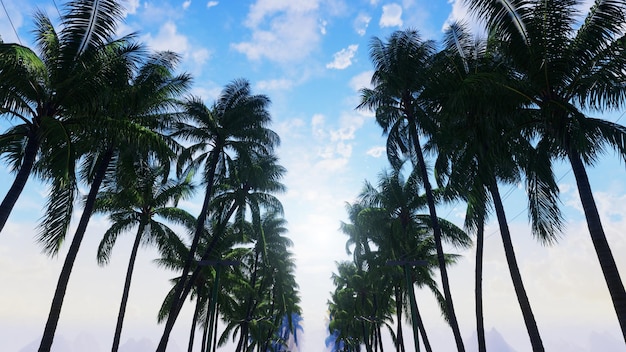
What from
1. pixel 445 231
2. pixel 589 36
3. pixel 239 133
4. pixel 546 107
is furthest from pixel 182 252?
pixel 589 36

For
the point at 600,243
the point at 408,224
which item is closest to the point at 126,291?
the point at 408,224

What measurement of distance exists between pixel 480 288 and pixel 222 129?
15.6 meters

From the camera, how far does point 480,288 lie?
17281 mm

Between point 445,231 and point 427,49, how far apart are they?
11403 mm

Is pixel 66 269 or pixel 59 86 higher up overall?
pixel 59 86

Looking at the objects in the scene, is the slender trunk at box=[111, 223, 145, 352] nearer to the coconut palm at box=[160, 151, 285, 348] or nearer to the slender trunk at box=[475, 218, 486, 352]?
the coconut palm at box=[160, 151, 285, 348]

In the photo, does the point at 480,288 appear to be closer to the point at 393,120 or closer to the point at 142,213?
the point at 393,120

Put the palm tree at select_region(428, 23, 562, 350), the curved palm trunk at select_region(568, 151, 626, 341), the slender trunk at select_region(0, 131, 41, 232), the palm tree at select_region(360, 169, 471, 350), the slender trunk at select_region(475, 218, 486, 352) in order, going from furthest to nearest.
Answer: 1. the palm tree at select_region(360, 169, 471, 350)
2. the slender trunk at select_region(475, 218, 486, 352)
3. the palm tree at select_region(428, 23, 562, 350)
4. the slender trunk at select_region(0, 131, 41, 232)
5. the curved palm trunk at select_region(568, 151, 626, 341)

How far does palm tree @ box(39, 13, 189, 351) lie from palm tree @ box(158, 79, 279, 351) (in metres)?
4.61

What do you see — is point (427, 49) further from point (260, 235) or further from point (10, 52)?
point (10, 52)

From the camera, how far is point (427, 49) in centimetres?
1952

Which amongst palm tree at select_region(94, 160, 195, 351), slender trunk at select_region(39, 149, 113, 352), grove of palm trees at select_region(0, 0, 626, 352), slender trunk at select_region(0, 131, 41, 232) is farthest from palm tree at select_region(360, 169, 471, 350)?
slender trunk at select_region(0, 131, 41, 232)

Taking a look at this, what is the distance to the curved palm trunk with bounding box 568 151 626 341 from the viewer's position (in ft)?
29.5

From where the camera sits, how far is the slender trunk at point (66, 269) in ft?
39.9
